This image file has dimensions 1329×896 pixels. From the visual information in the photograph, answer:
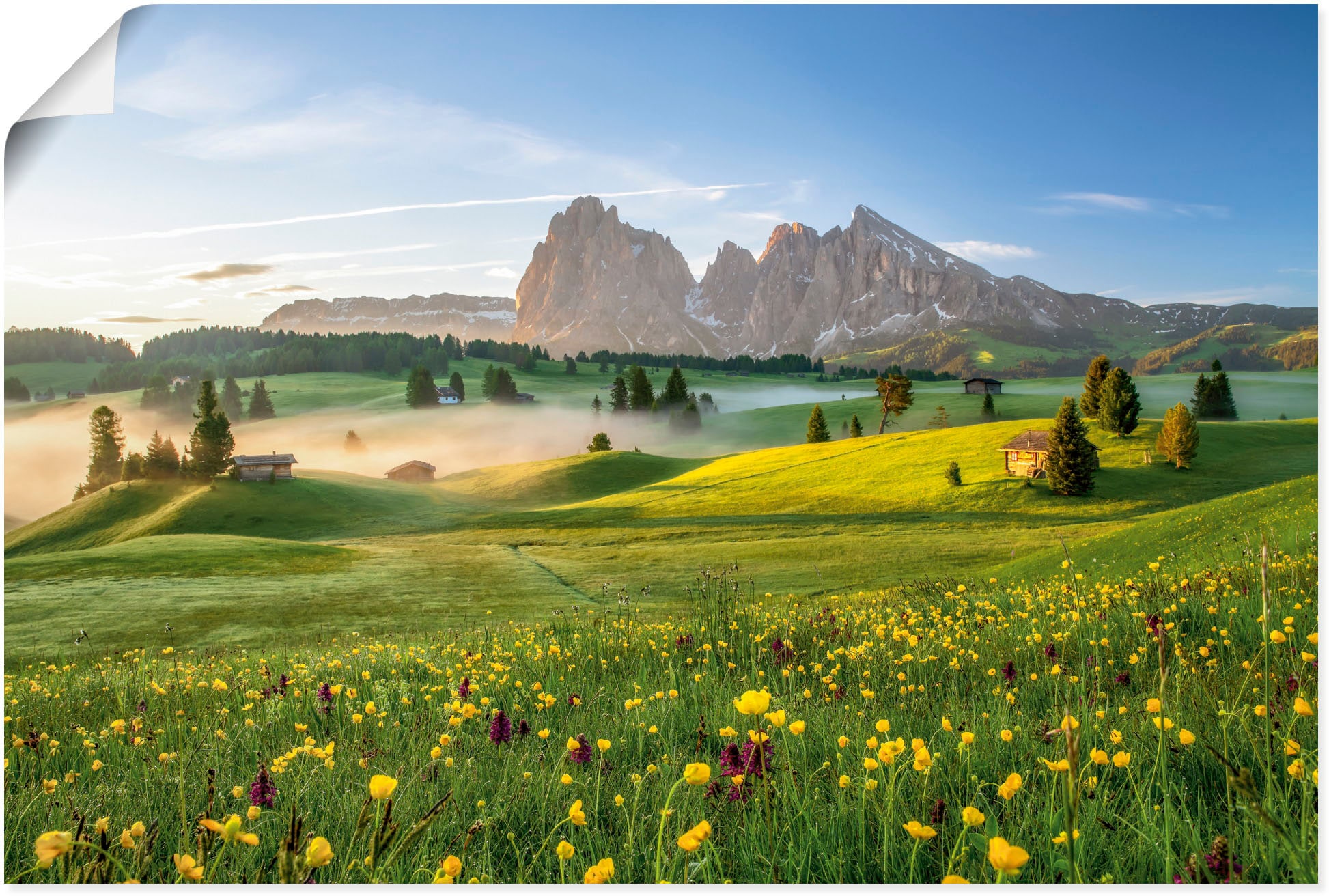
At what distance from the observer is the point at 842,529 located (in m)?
24.1

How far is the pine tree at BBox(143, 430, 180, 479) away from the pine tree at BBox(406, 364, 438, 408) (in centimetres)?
3689

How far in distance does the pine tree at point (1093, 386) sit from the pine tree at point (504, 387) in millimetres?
61396

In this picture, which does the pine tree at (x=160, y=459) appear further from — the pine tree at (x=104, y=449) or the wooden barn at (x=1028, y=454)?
the wooden barn at (x=1028, y=454)

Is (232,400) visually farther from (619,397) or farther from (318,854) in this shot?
(619,397)

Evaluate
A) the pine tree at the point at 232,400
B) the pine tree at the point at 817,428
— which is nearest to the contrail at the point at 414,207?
the pine tree at the point at 232,400

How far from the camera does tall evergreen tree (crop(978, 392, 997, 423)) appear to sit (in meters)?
67.9

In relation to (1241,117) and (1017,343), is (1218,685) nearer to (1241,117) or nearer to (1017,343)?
(1241,117)

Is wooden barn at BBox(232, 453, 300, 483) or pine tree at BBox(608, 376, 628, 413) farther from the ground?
pine tree at BBox(608, 376, 628, 413)

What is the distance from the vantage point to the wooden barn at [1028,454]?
3397 cm

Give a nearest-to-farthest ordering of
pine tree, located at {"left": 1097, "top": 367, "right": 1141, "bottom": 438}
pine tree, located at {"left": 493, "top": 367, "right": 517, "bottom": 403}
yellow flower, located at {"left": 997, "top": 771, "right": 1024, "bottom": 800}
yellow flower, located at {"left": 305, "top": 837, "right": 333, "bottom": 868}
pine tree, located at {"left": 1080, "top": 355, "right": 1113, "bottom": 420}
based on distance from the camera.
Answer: yellow flower, located at {"left": 305, "top": 837, "right": 333, "bottom": 868} < yellow flower, located at {"left": 997, "top": 771, "right": 1024, "bottom": 800} < pine tree, located at {"left": 1097, "top": 367, "right": 1141, "bottom": 438} < pine tree, located at {"left": 1080, "top": 355, "right": 1113, "bottom": 420} < pine tree, located at {"left": 493, "top": 367, "right": 517, "bottom": 403}

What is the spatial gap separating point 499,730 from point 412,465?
52431 mm

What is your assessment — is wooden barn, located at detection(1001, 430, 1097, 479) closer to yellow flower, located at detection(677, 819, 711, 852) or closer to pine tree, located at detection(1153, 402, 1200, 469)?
pine tree, located at detection(1153, 402, 1200, 469)

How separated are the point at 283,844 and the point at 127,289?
34.7 ft

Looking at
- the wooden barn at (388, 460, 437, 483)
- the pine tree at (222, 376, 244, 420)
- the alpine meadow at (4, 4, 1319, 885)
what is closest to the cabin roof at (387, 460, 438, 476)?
the wooden barn at (388, 460, 437, 483)
